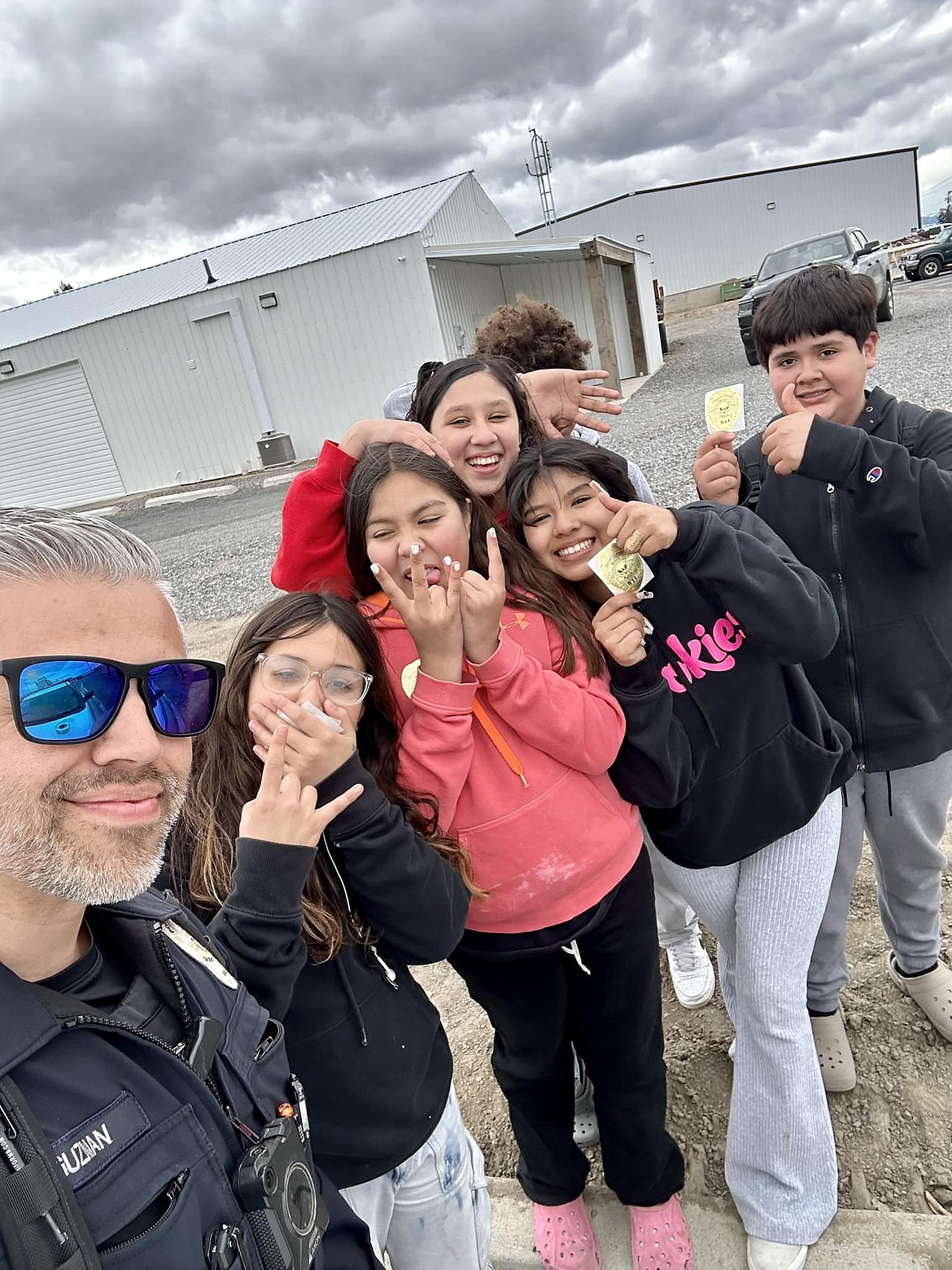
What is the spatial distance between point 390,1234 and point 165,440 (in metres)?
18.6

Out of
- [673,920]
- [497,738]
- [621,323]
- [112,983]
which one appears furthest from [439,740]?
[621,323]

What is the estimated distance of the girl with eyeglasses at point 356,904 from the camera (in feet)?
→ 4.43

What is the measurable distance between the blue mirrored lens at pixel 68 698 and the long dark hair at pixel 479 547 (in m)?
0.91

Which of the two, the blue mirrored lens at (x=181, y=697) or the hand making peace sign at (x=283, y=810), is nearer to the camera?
the blue mirrored lens at (x=181, y=697)

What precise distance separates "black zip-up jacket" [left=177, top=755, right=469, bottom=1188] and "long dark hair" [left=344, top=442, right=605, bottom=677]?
542 mm

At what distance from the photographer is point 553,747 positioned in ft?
4.98

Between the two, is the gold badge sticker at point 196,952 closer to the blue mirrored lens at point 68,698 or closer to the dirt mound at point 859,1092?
the blue mirrored lens at point 68,698

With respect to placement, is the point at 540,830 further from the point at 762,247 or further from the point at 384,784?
the point at 762,247

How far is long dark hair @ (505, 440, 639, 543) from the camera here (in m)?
1.75

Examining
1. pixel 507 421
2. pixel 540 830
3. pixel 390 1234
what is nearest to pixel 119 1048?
pixel 540 830

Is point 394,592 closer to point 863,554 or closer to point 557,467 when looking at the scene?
point 557,467

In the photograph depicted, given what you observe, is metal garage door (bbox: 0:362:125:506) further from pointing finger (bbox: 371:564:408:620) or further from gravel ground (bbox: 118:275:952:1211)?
pointing finger (bbox: 371:564:408:620)

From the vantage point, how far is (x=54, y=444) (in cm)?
1834

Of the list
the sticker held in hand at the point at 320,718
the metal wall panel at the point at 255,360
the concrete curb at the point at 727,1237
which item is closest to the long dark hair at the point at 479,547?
the sticker held in hand at the point at 320,718
